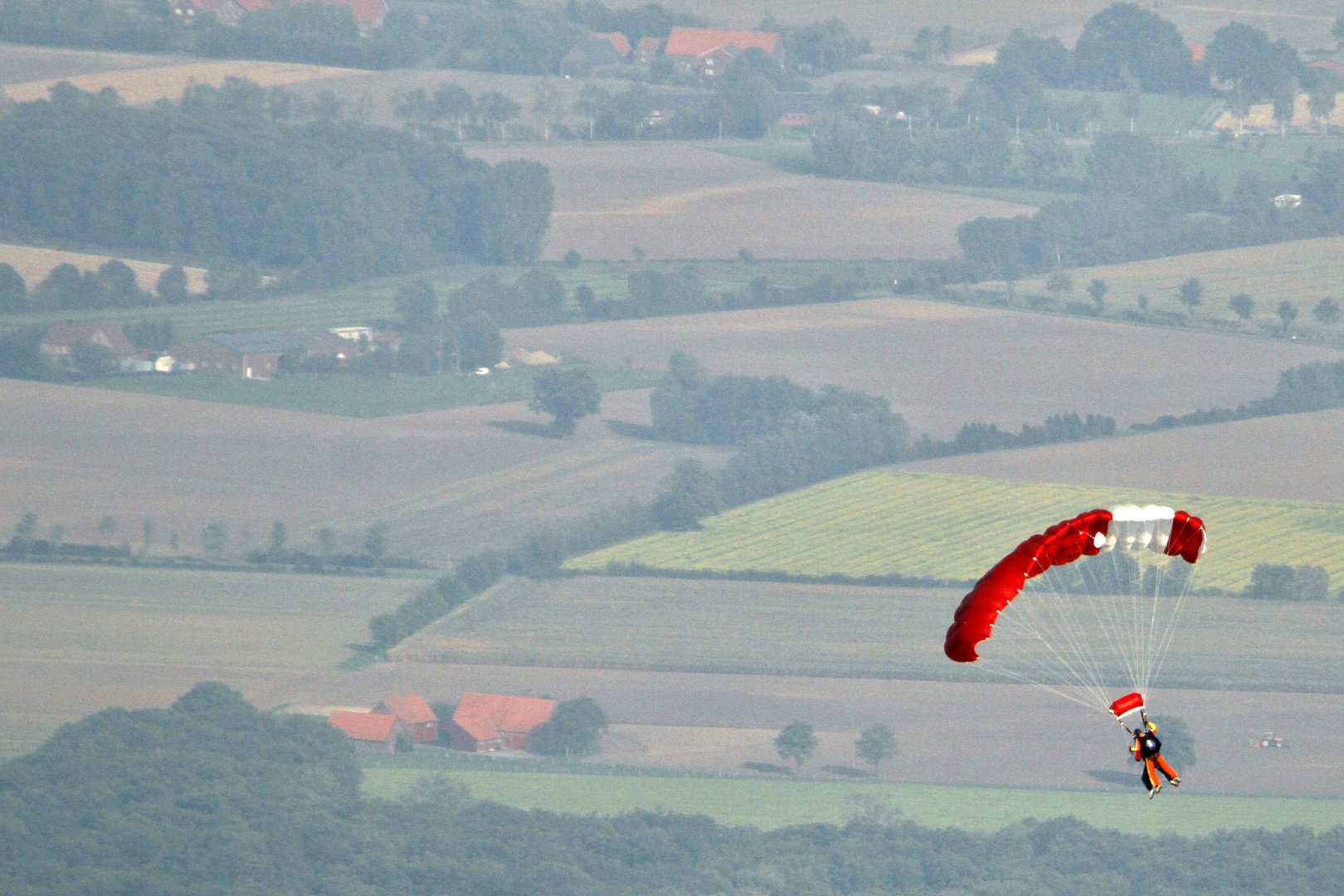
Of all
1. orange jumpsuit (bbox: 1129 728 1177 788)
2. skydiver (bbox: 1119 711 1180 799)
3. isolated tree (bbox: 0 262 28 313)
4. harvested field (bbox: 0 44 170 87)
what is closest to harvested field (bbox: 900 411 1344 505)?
isolated tree (bbox: 0 262 28 313)

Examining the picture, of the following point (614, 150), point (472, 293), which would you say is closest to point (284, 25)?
point (614, 150)

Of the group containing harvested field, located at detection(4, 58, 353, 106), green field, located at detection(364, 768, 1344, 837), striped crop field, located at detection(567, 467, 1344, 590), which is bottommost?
green field, located at detection(364, 768, 1344, 837)

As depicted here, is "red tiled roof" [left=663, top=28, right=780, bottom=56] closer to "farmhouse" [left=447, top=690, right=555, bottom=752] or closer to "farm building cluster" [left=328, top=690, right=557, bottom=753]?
"farmhouse" [left=447, top=690, right=555, bottom=752]

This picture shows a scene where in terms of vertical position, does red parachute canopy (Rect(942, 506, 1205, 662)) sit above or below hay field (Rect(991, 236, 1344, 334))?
below

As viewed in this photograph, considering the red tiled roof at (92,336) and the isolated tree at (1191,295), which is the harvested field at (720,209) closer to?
the isolated tree at (1191,295)

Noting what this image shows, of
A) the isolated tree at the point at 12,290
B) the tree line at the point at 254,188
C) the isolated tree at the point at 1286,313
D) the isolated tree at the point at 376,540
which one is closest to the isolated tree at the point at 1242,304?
the isolated tree at the point at 1286,313

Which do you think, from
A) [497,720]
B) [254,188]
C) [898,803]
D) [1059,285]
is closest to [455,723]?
[497,720]
